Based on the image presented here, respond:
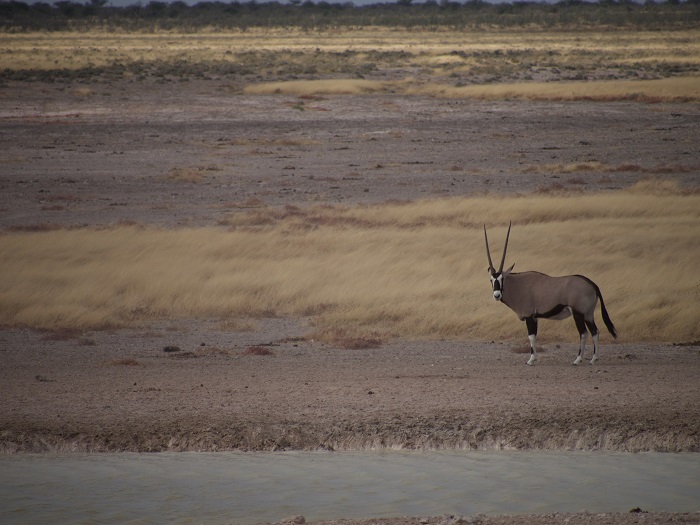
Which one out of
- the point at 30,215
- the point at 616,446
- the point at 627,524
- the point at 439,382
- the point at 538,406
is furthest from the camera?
the point at 30,215

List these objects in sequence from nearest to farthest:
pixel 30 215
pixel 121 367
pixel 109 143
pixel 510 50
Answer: pixel 121 367 < pixel 30 215 < pixel 109 143 < pixel 510 50

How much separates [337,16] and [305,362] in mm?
142699

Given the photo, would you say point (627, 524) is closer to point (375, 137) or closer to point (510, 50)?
point (375, 137)

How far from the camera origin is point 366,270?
17.8 m

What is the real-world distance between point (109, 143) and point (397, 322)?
24.9 metres

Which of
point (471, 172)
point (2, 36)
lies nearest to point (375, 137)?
point (471, 172)

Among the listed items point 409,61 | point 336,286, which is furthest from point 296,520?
point 409,61

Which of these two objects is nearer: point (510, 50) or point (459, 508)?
point (459, 508)

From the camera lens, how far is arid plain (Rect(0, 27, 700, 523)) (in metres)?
9.80

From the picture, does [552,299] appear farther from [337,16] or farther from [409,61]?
[337,16]

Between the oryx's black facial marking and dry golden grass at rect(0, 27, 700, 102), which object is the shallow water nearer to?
the oryx's black facial marking

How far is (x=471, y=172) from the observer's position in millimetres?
31594

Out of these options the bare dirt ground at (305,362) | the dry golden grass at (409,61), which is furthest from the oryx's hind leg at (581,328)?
the dry golden grass at (409,61)

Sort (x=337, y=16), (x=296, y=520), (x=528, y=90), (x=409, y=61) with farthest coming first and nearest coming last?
(x=337, y=16) → (x=409, y=61) → (x=528, y=90) → (x=296, y=520)
